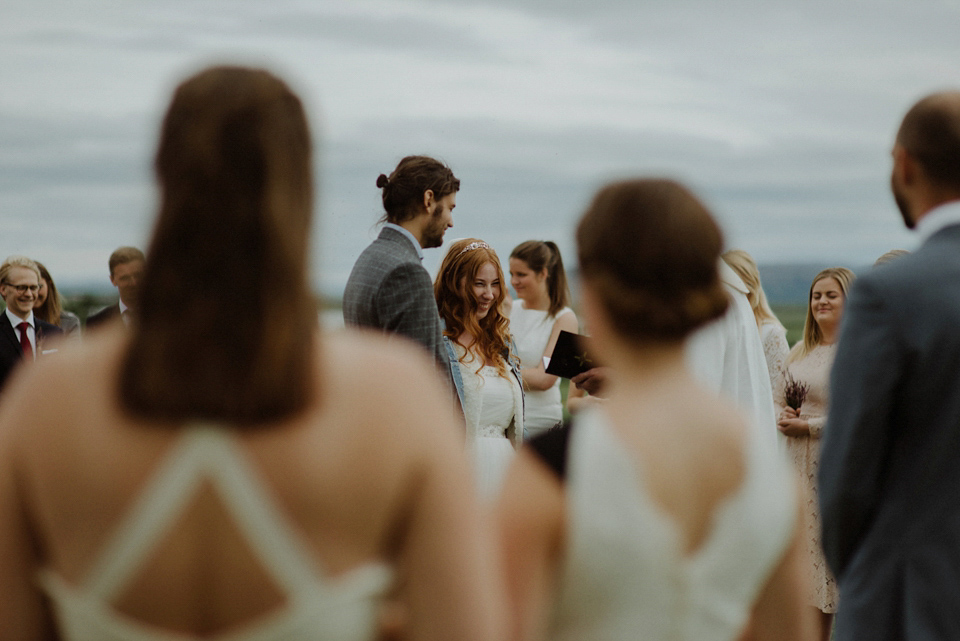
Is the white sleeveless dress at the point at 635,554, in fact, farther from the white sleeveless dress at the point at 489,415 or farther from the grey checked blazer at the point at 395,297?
the white sleeveless dress at the point at 489,415

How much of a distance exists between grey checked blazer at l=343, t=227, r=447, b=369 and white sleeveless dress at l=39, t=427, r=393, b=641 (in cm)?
325

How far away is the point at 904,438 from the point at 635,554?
1.26 m

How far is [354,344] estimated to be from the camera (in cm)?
132

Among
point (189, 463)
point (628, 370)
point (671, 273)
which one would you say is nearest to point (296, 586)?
point (189, 463)

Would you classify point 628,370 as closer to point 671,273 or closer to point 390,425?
point 671,273

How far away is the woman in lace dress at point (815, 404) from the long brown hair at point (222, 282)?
197 inches

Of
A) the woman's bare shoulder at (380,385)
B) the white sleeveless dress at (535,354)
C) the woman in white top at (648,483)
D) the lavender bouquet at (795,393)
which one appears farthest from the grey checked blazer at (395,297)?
the woman's bare shoulder at (380,385)

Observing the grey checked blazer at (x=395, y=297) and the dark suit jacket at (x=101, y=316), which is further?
the dark suit jacket at (x=101, y=316)

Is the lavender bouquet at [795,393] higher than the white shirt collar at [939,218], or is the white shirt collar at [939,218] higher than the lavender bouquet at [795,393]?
the white shirt collar at [939,218]

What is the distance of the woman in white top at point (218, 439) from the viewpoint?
3.92 ft

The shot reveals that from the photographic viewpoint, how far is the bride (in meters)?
5.65

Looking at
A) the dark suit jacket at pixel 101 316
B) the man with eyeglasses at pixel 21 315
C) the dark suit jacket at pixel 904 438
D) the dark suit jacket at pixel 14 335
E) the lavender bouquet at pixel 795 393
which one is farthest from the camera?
the man with eyeglasses at pixel 21 315

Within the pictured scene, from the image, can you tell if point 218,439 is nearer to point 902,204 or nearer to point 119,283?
point 902,204

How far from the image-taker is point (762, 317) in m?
6.66
